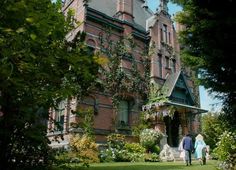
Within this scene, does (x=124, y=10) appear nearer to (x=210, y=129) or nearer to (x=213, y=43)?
(x=210, y=129)

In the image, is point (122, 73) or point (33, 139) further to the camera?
point (122, 73)

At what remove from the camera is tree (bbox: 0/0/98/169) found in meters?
3.82

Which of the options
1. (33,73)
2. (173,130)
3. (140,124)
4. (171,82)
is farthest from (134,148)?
(33,73)

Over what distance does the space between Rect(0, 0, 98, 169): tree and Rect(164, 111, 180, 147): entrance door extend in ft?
70.4

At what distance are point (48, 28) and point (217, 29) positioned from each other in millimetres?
5499

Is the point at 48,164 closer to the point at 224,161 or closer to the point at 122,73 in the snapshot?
the point at 224,161

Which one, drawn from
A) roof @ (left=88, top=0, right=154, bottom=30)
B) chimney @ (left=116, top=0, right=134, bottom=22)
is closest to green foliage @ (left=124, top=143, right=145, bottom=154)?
chimney @ (left=116, top=0, right=134, bottom=22)

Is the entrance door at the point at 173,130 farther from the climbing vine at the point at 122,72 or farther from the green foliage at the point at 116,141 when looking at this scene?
the green foliage at the point at 116,141

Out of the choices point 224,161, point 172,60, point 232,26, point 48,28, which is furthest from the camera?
point 172,60

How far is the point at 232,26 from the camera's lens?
7848mm

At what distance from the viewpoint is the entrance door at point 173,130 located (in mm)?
26109

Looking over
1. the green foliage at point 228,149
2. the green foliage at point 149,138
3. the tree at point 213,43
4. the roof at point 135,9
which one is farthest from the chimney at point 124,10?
the green foliage at point 228,149

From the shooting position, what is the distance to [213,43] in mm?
8367

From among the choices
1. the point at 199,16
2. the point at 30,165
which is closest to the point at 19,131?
the point at 30,165
